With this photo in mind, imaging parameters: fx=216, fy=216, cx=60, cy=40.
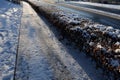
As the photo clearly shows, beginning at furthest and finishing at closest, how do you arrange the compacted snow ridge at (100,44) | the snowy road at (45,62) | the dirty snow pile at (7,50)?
the dirty snow pile at (7,50) < the snowy road at (45,62) < the compacted snow ridge at (100,44)

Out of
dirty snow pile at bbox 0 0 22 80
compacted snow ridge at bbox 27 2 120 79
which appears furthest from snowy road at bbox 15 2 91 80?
compacted snow ridge at bbox 27 2 120 79

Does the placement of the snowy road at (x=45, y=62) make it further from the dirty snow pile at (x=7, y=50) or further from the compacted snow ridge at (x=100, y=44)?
the compacted snow ridge at (x=100, y=44)

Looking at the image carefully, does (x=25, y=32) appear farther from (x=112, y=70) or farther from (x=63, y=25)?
(x=112, y=70)

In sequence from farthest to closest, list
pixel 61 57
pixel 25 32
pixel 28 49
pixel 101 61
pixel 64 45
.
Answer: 1. pixel 25 32
2. pixel 64 45
3. pixel 28 49
4. pixel 61 57
5. pixel 101 61

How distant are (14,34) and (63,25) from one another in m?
2.88

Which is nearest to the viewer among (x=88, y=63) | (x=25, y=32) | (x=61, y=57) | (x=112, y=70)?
(x=112, y=70)

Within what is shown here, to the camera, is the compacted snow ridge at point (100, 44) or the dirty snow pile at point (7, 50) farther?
the dirty snow pile at point (7, 50)

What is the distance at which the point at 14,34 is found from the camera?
11.2 m

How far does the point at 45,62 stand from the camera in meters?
7.22

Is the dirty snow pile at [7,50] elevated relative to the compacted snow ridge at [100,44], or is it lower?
lower

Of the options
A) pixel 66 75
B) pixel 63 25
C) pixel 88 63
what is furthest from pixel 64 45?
pixel 66 75

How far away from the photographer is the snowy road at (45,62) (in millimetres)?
6223

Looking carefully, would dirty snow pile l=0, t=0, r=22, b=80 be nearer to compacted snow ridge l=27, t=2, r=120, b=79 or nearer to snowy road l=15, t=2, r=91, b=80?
snowy road l=15, t=2, r=91, b=80

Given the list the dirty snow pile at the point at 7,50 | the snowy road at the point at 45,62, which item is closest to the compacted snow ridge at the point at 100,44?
the snowy road at the point at 45,62
